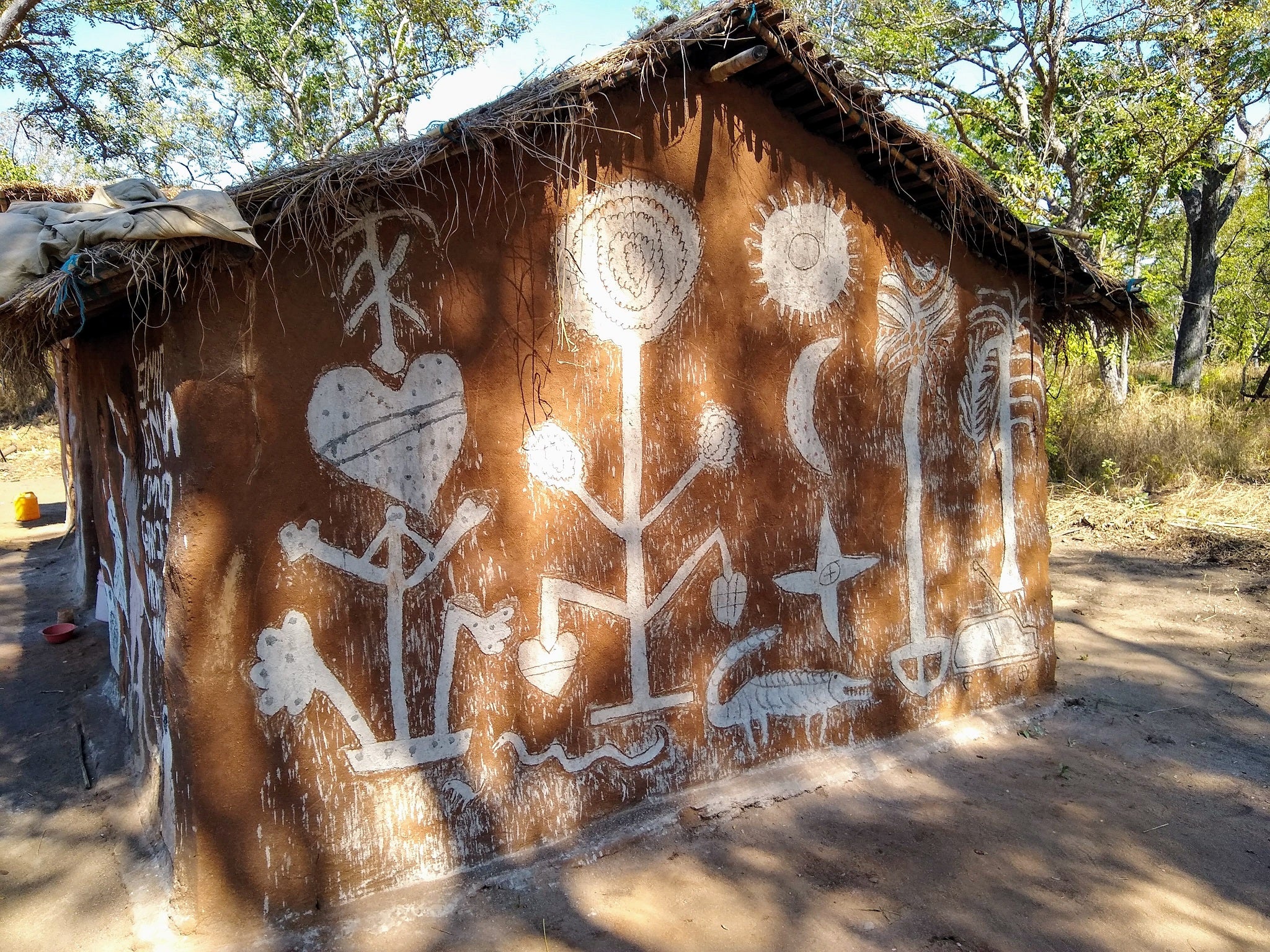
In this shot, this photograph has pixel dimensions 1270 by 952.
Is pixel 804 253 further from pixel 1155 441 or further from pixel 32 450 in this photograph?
pixel 32 450

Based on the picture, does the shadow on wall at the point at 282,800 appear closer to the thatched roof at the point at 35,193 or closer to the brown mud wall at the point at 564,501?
the brown mud wall at the point at 564,501

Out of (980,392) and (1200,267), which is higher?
(1200,267)

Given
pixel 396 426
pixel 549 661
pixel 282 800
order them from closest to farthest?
pixel 282 800
pixel 396 426
pixel 549 661

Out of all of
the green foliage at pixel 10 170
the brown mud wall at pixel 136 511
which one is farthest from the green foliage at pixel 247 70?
the brown mud wall at pixel 136 511

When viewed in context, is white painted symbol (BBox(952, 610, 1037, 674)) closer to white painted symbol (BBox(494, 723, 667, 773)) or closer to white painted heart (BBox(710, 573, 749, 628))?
white painted heart (BBox(710, 573, 749, 628))

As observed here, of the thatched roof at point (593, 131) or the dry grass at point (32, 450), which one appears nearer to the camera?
the thatched roof at point (593, 131)

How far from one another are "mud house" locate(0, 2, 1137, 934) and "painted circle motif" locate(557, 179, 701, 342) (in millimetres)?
18

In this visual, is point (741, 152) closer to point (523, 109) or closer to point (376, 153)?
point (523, 109)

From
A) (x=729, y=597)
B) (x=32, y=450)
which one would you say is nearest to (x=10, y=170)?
(x=32, y=450)

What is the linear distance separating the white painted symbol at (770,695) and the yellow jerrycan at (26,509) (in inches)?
447

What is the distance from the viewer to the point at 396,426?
3572mm

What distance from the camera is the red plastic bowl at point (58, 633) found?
268 inches

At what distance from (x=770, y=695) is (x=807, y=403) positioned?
1.62 metres

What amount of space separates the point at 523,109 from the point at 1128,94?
1042cm
